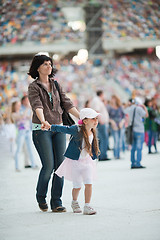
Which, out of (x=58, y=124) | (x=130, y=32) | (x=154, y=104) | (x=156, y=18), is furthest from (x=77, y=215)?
(x=130, y=32)

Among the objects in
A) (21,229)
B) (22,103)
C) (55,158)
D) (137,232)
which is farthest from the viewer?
(22,103)

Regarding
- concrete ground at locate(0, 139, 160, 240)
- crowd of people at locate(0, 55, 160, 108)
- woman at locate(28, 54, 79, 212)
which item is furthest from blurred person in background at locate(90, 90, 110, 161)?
crowd of people at locate(0, 55, 160, 108)

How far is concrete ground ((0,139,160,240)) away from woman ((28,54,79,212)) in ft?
0.71

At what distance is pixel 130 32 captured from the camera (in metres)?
32.9

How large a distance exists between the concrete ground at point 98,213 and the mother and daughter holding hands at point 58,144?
0.23 meters

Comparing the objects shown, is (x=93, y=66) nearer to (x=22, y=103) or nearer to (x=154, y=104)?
(x=154, y=104)

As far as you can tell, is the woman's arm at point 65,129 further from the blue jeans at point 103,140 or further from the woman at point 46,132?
the blue jeans at point 103,140

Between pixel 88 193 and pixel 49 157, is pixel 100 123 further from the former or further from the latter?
pixel 88 193

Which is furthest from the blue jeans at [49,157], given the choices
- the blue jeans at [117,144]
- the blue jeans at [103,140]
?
the blue jeans at [117,144]

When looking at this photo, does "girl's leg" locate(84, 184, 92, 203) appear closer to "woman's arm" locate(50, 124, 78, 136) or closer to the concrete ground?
the concrete ground

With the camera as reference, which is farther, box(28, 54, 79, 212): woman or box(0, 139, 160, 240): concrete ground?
box(28, 54, 79, 212): woman

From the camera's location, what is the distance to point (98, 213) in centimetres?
516

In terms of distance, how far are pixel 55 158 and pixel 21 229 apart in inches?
44.2

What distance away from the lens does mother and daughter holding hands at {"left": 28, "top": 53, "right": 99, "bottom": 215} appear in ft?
17.2
